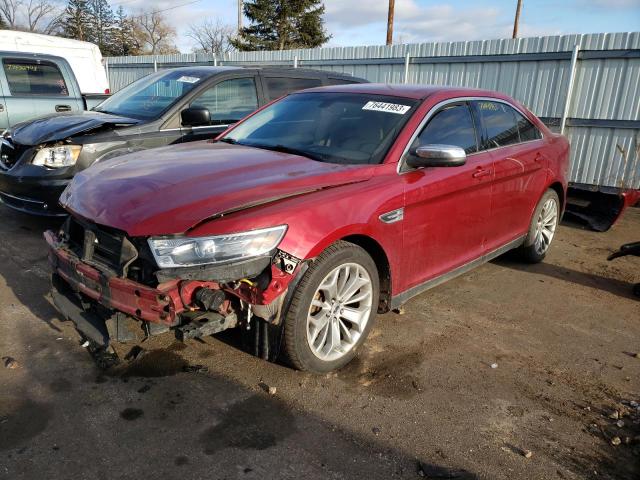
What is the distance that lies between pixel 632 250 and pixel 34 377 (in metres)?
4.99

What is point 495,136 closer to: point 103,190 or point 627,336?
point 627,336

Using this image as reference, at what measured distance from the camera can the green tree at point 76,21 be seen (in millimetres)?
55841

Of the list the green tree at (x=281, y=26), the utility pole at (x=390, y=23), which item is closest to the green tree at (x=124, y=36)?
the green tree at (x=281, y=26)

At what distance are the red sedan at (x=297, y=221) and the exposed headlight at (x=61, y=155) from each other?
1620 mm

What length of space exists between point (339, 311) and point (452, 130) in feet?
5.79

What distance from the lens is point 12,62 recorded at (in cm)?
768

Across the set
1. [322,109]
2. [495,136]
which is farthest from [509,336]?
[322,109]

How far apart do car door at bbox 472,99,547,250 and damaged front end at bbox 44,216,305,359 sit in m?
2.29

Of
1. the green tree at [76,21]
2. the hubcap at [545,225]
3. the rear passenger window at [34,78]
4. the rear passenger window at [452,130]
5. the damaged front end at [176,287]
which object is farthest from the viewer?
the green tree at [76,21]

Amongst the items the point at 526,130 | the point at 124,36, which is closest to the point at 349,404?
the point at 526,130

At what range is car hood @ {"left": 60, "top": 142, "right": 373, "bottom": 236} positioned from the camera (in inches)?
106

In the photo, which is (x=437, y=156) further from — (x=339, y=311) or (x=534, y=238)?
(x=534, y=238)

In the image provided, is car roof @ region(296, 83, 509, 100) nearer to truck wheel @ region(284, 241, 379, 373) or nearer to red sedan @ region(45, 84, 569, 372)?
red sedan @ region(45, 84, 569, 372)

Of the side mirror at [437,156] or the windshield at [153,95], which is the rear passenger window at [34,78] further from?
the side mirror at [437,156]
